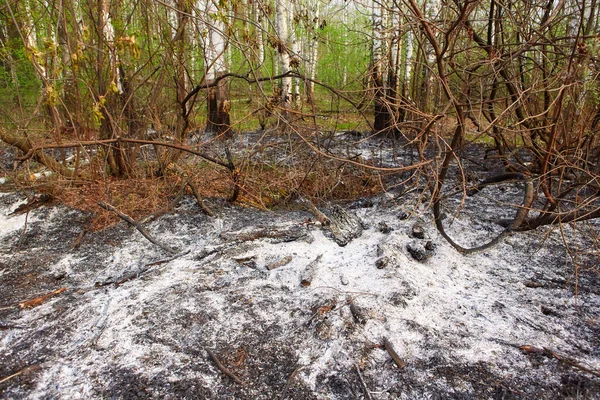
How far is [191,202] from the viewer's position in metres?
4.11

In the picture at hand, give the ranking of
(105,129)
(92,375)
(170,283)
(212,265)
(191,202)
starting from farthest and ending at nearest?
(105,129)
(191,202)
(212,265)
(170,283)
(92,375)

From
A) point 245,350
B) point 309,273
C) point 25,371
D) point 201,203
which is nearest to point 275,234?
point 309,273

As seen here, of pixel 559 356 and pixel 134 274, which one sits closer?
pixel 559 356

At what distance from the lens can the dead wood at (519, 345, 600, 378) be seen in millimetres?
1824

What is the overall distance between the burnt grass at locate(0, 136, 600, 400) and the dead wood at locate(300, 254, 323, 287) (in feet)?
0.53

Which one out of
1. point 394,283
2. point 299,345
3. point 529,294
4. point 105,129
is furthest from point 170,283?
point 105,129

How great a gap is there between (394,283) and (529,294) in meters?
0.84

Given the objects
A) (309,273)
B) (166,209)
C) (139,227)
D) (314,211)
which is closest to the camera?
(309,273)

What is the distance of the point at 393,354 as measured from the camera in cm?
200

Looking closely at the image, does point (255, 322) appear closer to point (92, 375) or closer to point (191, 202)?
point (92, 375)

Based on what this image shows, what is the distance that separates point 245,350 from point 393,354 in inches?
30.0

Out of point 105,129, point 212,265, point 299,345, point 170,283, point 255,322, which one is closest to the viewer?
point 299,345

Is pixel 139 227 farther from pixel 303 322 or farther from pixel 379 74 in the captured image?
pixel 379 74

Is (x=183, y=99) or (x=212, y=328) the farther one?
(x=183, y=99)
